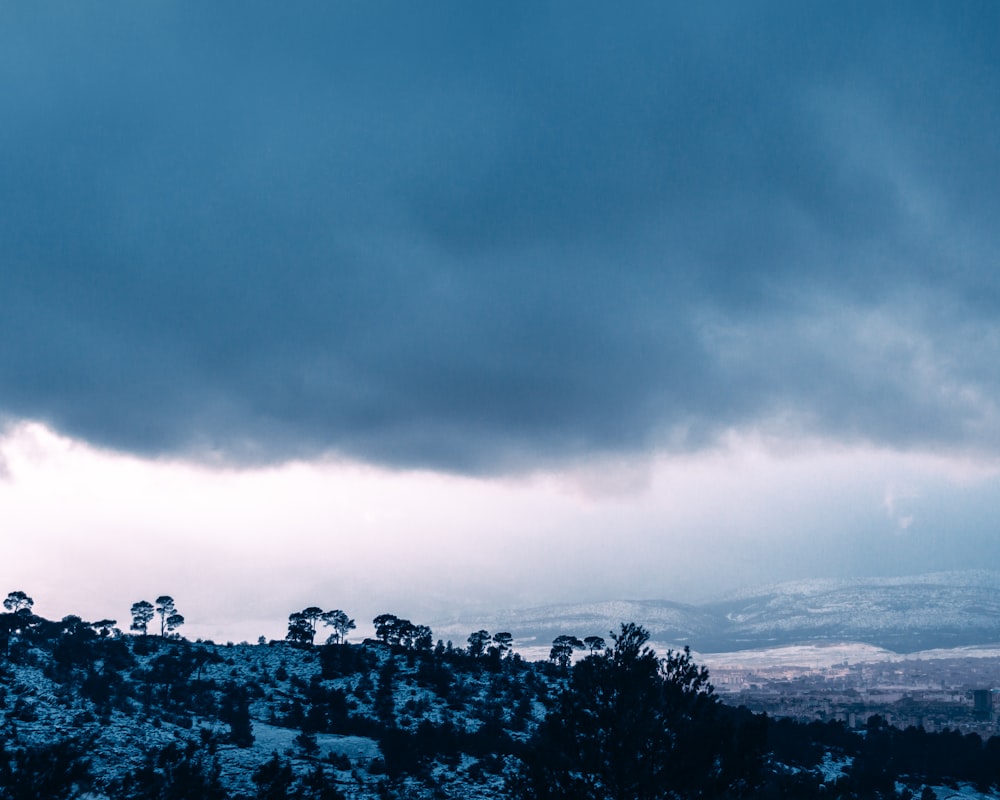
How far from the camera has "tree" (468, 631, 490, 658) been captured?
136m

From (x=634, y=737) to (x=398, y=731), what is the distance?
41.5 m

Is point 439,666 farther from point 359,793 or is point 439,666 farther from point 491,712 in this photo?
point 359,793

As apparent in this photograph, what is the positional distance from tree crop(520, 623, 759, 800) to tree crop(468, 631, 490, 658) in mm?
82912

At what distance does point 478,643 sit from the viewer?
465ft

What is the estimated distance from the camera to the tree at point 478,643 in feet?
445

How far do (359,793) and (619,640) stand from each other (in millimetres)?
27545

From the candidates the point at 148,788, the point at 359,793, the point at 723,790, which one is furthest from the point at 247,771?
the point at 723,790

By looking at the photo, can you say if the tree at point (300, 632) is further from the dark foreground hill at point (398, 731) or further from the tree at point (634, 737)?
the tree at point (634, 737)

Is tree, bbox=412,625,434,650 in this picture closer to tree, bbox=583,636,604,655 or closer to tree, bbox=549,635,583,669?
Answer: tree, bbox=549,635,583,669

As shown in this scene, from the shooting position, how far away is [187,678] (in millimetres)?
101625

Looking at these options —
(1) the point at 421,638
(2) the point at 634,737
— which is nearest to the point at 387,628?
(1) the point at 421,638

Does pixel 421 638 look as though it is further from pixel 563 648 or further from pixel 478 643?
pixel 563 648

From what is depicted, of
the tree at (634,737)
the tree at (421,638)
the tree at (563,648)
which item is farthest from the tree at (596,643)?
the tree at (634,737)

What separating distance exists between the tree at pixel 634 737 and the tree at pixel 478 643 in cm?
8291
